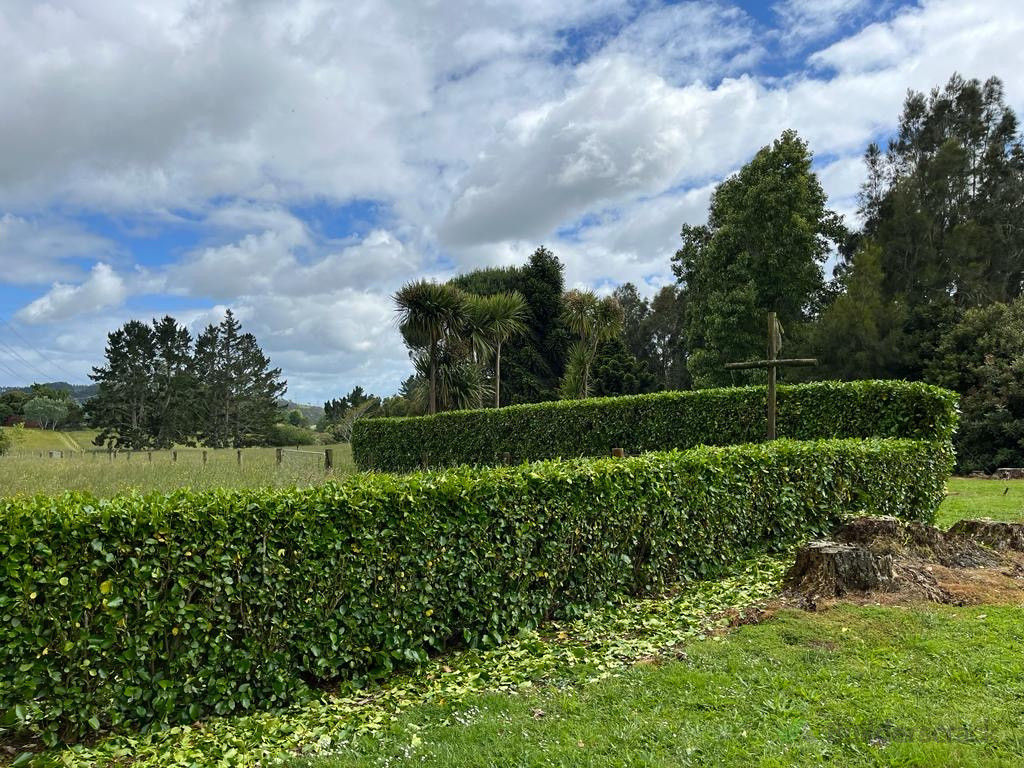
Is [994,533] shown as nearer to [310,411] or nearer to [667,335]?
[667,335]

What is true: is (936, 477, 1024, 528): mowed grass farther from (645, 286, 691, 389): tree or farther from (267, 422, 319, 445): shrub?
(267, 422, 319, 445): shrub

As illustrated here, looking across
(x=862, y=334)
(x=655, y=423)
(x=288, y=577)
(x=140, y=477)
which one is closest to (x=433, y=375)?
(x=655, y=423)

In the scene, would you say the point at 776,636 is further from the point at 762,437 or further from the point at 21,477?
the point at 21,477

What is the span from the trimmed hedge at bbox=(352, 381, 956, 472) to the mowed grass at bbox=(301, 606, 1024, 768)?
5528 millimetres

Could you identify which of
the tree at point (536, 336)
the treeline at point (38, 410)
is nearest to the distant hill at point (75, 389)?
the treeline at point (38, 410)

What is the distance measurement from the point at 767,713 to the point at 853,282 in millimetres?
23420

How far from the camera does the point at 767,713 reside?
306cm

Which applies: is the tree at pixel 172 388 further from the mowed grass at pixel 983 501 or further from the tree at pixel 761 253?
the mowed grass at pixel 983 501

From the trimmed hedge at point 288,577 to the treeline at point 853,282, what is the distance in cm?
1733

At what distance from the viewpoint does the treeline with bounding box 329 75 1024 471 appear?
70.2ft

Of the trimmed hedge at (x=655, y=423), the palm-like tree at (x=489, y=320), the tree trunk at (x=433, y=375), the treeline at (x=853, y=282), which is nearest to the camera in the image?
the trimmed hedge at (x=655, y=423)

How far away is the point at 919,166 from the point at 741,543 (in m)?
27.7

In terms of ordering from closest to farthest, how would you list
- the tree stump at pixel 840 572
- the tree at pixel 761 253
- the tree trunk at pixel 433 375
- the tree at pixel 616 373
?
1. the tree stump at pixel 840 572
2. the tree trunk at pixel 433 375
3. the tree at pixel 761 253
4. the tree at pixel 616 373

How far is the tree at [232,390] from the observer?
43.1m
